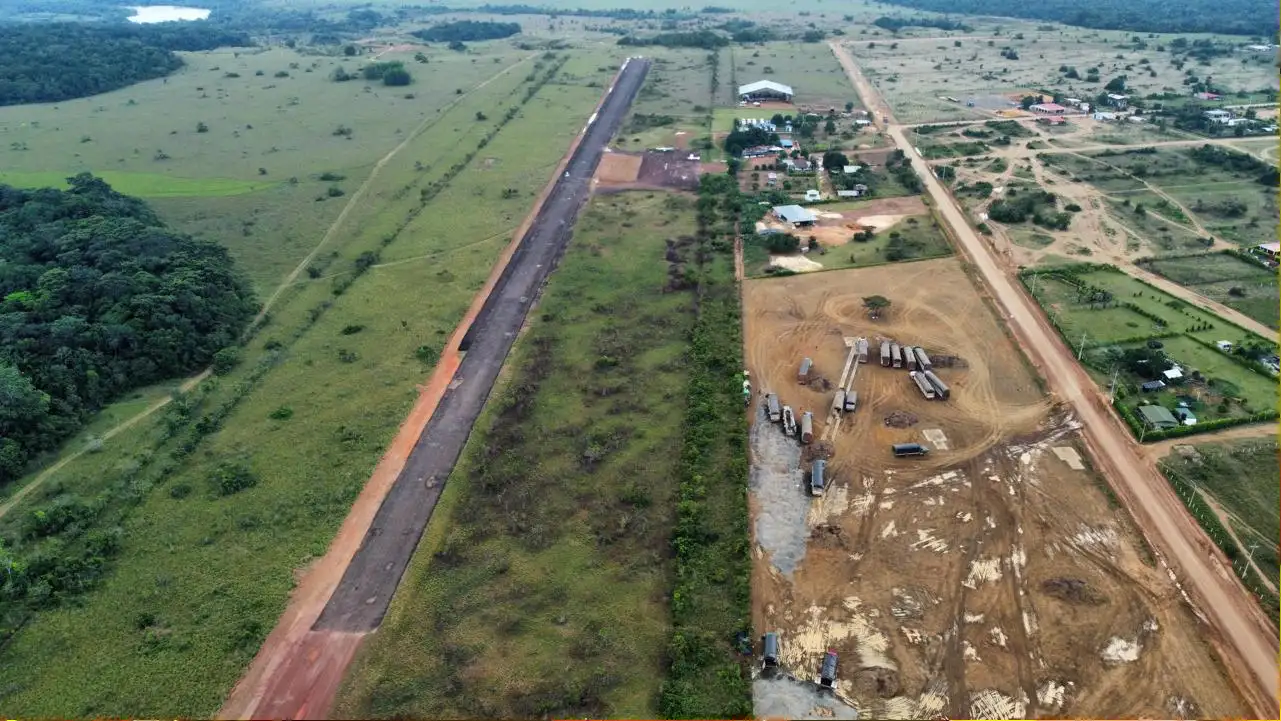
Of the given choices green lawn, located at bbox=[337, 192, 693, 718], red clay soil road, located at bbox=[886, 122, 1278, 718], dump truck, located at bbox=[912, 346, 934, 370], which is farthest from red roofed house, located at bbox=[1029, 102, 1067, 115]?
green lawn, located at bbox=[337, 192, 693, 718]

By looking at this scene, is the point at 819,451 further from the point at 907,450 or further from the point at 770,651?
the point at 770,651

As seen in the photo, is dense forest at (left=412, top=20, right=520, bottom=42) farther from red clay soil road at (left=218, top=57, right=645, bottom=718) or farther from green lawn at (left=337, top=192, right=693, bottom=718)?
red clay soil road at (left=218, top=57, right=645, bottom=718)

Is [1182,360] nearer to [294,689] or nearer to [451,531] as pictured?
[451,531]

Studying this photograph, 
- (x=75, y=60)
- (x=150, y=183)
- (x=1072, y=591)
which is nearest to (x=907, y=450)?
(x=1072, y=591)

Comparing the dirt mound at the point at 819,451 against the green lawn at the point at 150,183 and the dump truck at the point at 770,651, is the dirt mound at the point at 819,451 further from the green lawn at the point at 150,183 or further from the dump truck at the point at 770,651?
the green lawn at the point at 150,183

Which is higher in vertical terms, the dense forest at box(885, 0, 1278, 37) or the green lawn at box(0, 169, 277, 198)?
the dense forest at box(885, 0, 1278, 37)

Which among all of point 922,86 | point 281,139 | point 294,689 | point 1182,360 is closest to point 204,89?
point 281,139
